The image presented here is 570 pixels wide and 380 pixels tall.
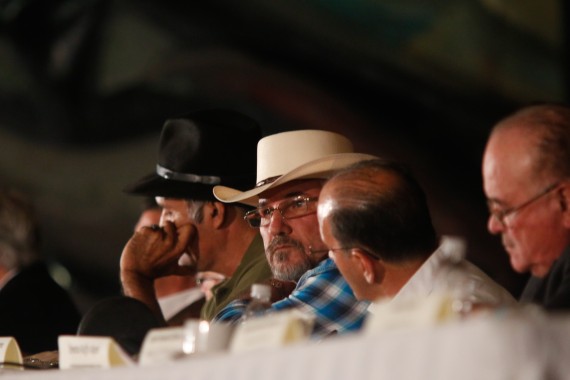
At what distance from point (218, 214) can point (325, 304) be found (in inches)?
48.9

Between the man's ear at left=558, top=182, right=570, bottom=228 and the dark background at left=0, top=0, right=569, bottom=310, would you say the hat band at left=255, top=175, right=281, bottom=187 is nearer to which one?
Result: the man's ear at left=558, top=182, right=570, bottom=228

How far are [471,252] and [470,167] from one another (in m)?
0.58

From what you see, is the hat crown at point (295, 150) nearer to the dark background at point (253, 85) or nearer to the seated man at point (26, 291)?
the seated man at point (26, 291)

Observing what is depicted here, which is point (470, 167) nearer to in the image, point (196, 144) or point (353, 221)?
point (196, 144)

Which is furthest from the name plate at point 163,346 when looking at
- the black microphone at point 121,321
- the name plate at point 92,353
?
the black microphone at point 121,321

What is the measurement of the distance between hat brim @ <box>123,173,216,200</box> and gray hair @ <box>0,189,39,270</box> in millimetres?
592

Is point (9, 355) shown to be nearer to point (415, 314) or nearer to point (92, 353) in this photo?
point (92, 353)

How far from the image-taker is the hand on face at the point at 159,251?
388 cm

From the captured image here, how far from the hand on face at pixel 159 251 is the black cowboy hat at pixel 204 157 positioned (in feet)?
0.44

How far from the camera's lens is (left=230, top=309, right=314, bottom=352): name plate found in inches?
69.6

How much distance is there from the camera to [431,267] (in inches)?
93.7

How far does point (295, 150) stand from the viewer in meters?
3.50

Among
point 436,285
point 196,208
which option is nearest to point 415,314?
point 436,285

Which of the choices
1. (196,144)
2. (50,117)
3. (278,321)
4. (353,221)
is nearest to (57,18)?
(50,117)
